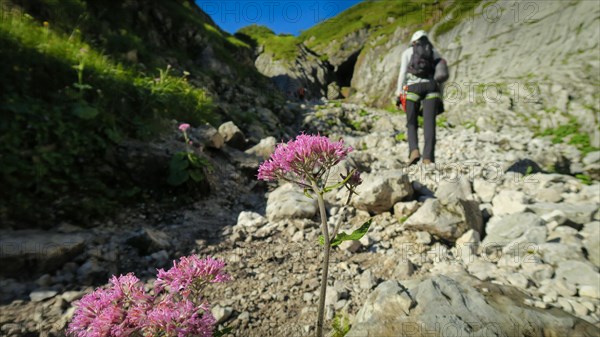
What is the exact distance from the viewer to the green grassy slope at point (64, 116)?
4.11 m

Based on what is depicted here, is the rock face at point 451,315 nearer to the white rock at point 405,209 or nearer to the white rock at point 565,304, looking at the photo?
the white rock at point 565,304

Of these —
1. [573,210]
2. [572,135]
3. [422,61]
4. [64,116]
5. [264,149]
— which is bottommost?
[573,210]

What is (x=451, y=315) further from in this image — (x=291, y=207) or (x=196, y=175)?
(x=196, y=175)

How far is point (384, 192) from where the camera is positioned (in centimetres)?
458

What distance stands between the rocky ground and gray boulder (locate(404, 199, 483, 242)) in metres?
0.02

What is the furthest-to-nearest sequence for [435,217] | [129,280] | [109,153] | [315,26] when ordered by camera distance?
1. [315,26]
2. [109,153]
3. [435,217]
4. [129,280]

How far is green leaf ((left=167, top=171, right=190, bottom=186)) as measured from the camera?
5332mm

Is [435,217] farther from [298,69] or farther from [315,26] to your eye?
[315,26]

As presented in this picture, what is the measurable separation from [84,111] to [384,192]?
5584 mm

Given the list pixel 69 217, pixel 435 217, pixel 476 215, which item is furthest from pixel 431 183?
pixel 69 217

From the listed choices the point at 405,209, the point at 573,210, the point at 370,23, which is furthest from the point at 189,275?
the point at 370,23

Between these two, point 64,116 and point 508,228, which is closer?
point 508,228

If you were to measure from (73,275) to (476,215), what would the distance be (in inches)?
210

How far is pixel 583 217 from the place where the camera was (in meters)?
4.03
